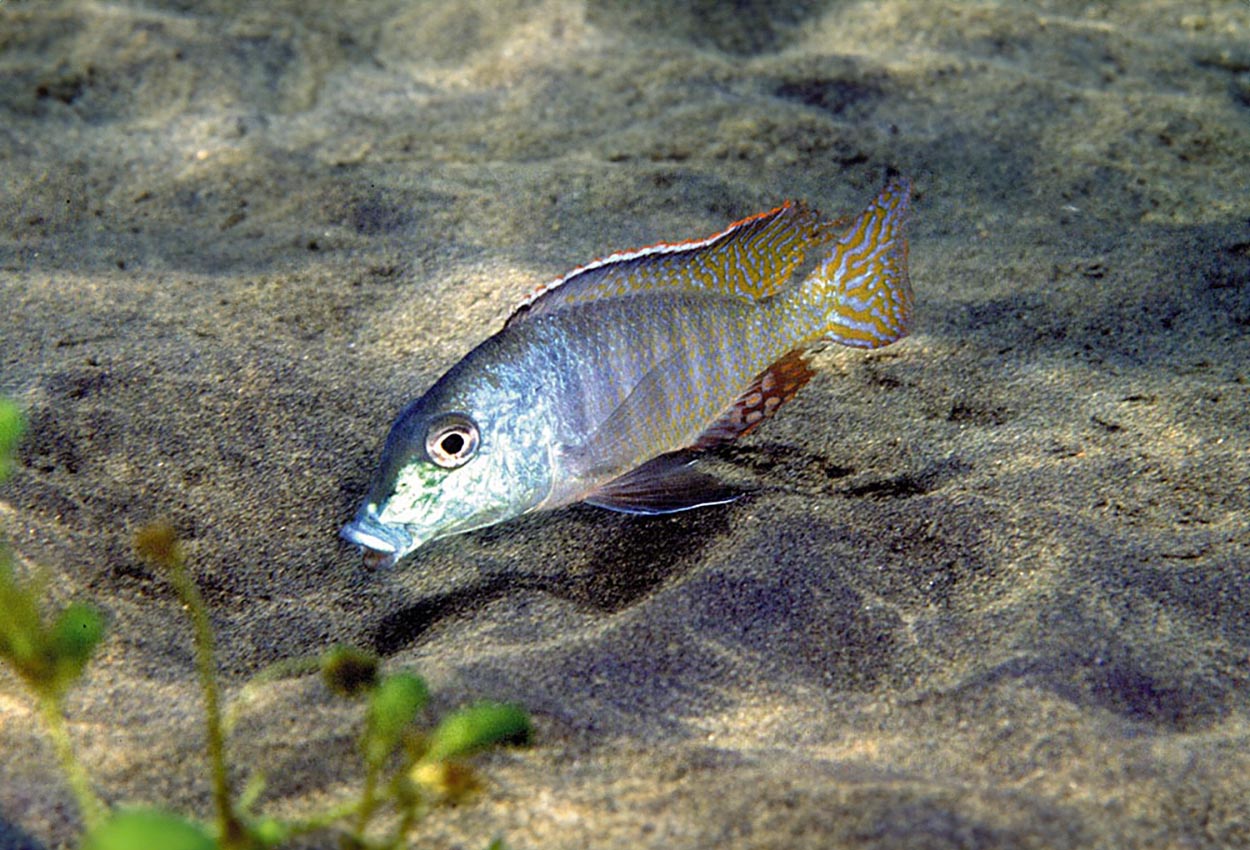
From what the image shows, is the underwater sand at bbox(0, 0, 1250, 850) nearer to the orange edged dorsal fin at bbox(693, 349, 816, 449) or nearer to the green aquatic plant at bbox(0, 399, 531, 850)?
the green aquatic plant at bbox(0, 399, 531, 850)

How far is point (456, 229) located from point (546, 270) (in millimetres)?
620

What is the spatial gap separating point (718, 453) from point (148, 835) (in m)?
2.26

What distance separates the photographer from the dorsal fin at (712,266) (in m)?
2.99

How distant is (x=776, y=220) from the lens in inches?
121

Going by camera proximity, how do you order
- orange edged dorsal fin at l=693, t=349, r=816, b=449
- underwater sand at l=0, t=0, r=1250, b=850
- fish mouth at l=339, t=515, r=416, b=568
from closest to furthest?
underwater sand at l=0, t=0, r=1250, b=850
fish mouth at l=339, t=515, r=416, b=568
orange edged dorsal fin at l=693, t=349, r=816, b=449

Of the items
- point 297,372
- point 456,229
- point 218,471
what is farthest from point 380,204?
point 218,471

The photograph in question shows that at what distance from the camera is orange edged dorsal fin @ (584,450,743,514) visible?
9.68ft

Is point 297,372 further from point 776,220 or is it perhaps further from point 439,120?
point 439,120

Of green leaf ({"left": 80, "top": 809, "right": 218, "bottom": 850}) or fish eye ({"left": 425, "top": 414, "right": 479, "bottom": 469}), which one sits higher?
fish eye ({"left": 425, "top": 414, "right": 479, "bottom": 469})

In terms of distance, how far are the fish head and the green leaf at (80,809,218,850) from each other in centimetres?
130

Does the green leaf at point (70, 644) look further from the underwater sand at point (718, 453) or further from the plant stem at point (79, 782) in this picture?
the underwater sand at point (718, 453)

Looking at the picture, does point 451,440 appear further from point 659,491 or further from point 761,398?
point 761,398

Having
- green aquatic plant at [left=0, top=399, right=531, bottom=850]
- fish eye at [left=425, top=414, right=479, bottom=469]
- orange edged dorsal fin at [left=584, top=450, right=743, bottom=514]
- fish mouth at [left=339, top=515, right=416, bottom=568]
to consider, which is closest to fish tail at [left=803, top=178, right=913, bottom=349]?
orange edged dorsal fin at [left=584, top=450, right=743, bottom=514]

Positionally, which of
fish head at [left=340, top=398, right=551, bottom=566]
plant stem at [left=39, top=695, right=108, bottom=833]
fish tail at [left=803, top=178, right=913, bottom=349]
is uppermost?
fish tail at [left=803, top=178, right=913, bottom=349]
